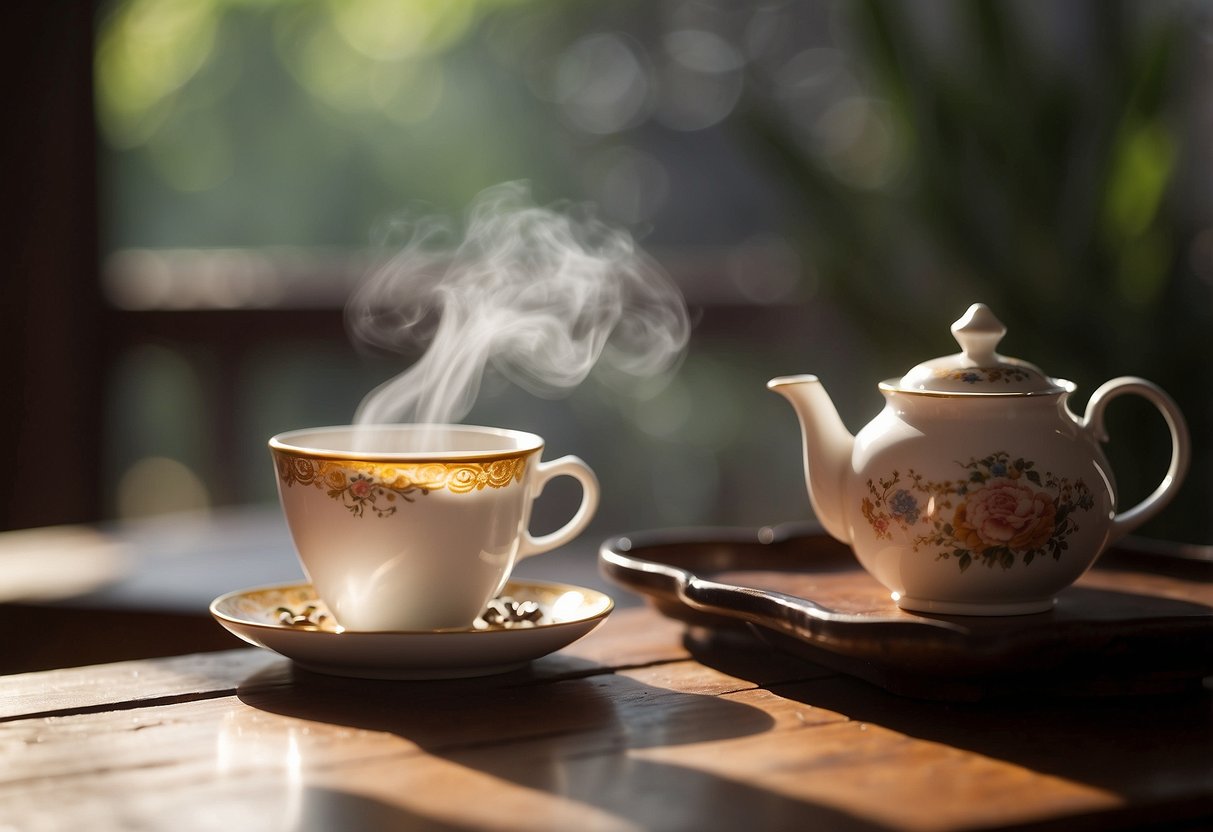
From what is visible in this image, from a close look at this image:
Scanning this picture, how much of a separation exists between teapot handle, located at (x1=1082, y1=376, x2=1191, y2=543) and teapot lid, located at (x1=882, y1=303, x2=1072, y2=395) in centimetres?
4

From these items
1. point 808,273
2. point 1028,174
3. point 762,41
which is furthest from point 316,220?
point 1028,174

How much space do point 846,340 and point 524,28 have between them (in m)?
1.48

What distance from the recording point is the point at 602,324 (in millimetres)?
2721

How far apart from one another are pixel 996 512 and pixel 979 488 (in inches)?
0.7

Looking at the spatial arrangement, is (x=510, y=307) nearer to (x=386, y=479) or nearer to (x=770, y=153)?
(x=386, y=479)

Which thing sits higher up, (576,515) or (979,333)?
(979,333)

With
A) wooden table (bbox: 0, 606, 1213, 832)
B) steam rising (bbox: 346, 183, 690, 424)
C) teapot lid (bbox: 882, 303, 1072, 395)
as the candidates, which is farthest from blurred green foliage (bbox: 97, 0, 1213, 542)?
wooden table (bbox: 0, 606, 1213, 832)

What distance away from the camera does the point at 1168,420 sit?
0.95 m

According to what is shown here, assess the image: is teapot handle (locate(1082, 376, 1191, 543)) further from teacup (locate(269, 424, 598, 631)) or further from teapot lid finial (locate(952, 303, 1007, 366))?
teacup (locate(269, 424, 598, 631))

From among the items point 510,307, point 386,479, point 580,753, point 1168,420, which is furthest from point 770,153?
point 580,753

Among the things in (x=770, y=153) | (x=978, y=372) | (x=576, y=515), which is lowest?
(x=576, y=515)

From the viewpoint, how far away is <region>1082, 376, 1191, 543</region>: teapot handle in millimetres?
931

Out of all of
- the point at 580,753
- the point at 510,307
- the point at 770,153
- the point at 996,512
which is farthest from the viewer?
the point at 770,153

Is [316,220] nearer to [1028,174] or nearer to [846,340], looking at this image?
[846,340]
